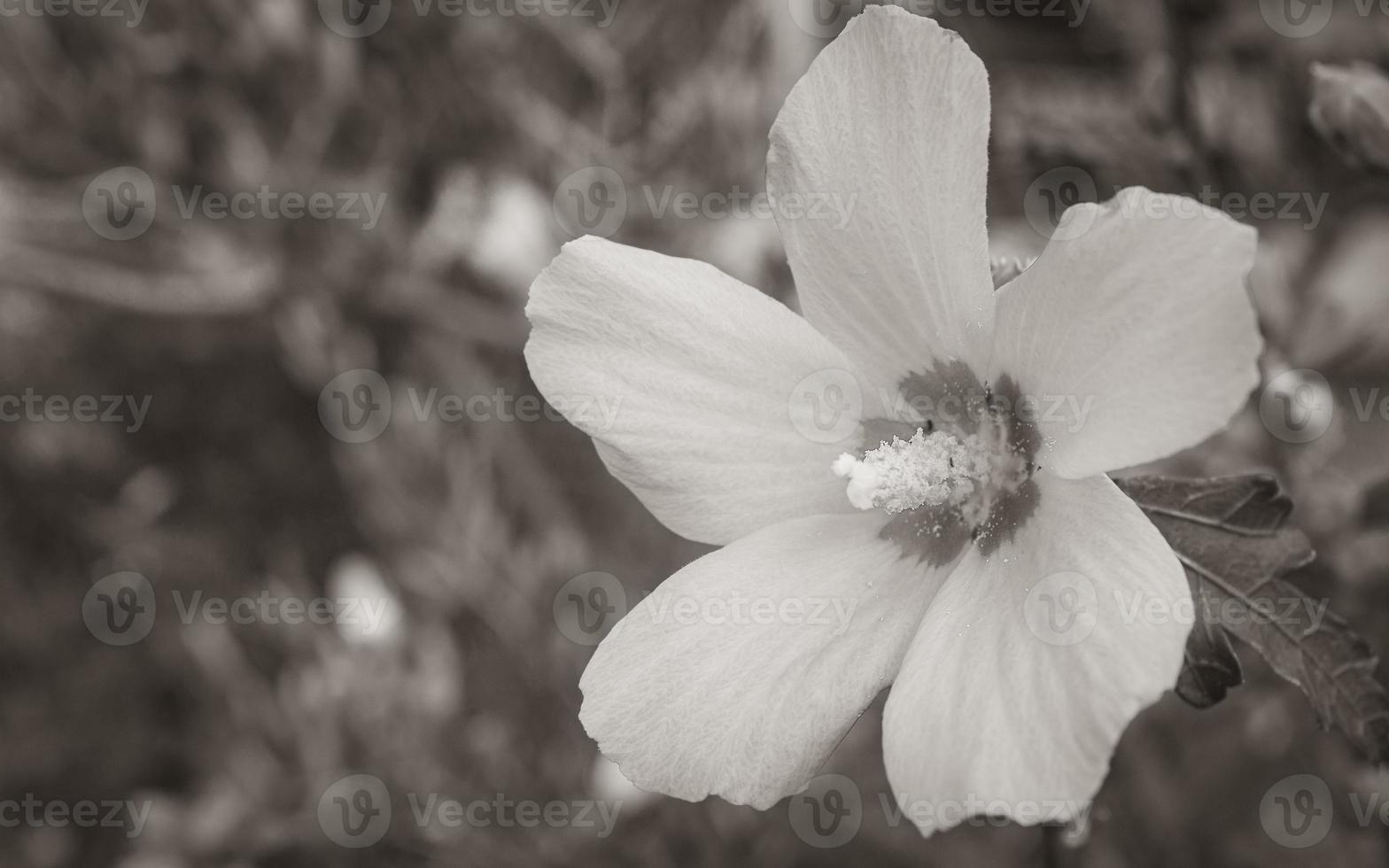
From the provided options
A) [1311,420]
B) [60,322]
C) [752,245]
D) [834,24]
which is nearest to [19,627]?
[60,322]

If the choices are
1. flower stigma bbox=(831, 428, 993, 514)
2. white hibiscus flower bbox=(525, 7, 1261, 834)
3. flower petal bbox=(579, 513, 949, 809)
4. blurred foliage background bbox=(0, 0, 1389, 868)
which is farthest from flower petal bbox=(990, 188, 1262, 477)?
blurred foliage background bbox=(0, 0, 1389, 868)

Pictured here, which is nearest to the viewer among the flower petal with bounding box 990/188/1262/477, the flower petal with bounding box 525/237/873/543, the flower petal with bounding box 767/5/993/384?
the flower petal with bounding box 990/188/1262/477

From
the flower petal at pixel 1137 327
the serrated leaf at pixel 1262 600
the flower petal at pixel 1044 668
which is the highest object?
the flower petal at pixel 1137 327

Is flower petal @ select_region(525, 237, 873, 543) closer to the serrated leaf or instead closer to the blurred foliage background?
the serrated leaf

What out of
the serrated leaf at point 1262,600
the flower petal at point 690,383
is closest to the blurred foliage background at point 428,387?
the serrated leaf at point 1262,600

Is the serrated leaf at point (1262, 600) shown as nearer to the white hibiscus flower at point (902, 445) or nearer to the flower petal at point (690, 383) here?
the white hibiscus flower at point (902, 445)

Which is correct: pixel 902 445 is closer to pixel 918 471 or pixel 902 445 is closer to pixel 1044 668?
pixel 918 471
